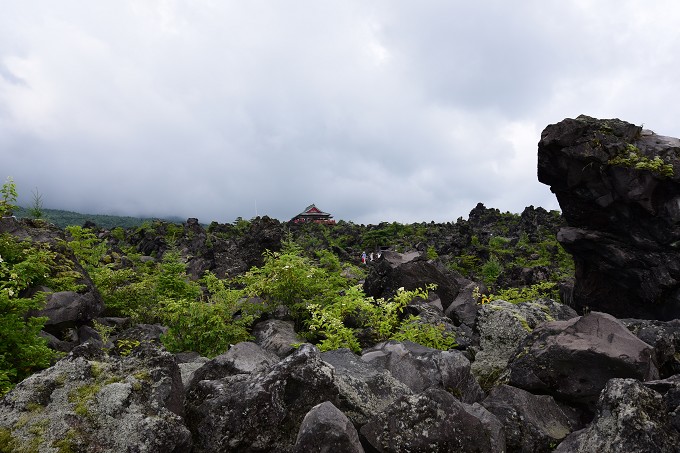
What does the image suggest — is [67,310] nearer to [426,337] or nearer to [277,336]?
[277,336]

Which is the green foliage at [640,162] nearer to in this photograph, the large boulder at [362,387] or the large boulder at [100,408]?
the large boulder at [362,387]

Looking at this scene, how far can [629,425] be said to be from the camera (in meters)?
4.05

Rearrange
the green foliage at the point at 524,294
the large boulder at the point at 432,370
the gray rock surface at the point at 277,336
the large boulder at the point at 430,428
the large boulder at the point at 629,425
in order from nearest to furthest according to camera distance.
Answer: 1. the large boulder at the point at 629,425
2. the large boulder at the point at 430,428
3. the large boulder at the point at 432,370
4. the gray rock surface at the point at 277,336
5. the green foliage at the point at 524,294

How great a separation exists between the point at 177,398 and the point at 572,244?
1653cm

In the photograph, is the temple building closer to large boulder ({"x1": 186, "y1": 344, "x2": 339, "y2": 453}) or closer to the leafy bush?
the leafy bush

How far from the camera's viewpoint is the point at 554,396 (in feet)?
20.4

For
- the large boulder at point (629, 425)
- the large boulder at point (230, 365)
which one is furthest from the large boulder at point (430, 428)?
→ the large boulder at point (230, 365)

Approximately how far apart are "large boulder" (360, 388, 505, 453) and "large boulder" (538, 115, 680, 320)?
44.4 ft

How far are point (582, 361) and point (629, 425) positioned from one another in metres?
2.12

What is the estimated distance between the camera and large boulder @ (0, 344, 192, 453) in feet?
13.3

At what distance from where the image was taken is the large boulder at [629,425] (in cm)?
395

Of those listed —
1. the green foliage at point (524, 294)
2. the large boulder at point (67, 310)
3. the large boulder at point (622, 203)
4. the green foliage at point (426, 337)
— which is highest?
the large boulder at point (622, 203)

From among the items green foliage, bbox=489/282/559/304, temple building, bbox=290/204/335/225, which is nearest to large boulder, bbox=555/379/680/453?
green foliage, bbox=489/282/559/304

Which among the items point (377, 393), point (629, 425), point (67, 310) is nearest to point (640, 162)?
point (629, 425)
